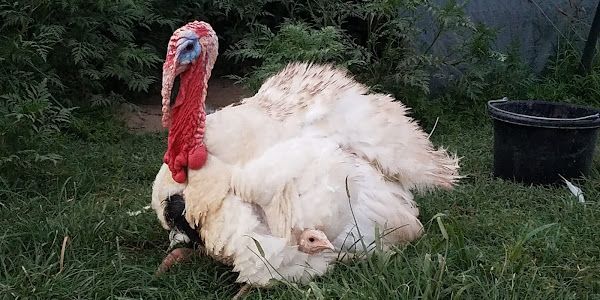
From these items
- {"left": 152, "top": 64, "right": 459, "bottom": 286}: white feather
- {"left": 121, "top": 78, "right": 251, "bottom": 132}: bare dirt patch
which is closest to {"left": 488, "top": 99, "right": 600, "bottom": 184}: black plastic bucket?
{"left": 152, "top": 64, "right": 459, "bottom": 286}: white feather

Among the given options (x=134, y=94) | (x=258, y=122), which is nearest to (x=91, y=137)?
(x=134, y=94)

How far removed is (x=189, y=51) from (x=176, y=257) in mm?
950

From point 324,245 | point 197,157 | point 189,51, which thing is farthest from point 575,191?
point 189,51

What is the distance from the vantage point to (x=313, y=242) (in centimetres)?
257

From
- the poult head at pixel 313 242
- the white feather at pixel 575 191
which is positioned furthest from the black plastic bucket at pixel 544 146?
the poult head at pixel 313 242

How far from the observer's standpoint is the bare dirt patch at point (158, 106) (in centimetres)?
570

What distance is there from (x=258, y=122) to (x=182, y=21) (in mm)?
3473

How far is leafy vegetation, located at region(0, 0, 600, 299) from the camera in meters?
2.56

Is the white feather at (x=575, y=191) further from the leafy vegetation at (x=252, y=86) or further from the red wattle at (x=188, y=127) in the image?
the red wattle at (x=188, y=127)

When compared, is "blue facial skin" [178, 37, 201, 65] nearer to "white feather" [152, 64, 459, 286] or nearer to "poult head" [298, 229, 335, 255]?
"white feather" [152, 64, 459, 286]

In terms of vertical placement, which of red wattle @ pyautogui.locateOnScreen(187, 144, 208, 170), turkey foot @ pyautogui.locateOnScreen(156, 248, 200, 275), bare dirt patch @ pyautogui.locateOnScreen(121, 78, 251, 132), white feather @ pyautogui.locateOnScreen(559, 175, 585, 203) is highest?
red wattle @ pyautogui.locateOnScreen(187, 144, 208, 170)

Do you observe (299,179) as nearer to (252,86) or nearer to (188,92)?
(188,92)

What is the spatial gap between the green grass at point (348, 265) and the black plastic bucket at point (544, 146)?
0.41 feet

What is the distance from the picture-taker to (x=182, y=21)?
236 inches
